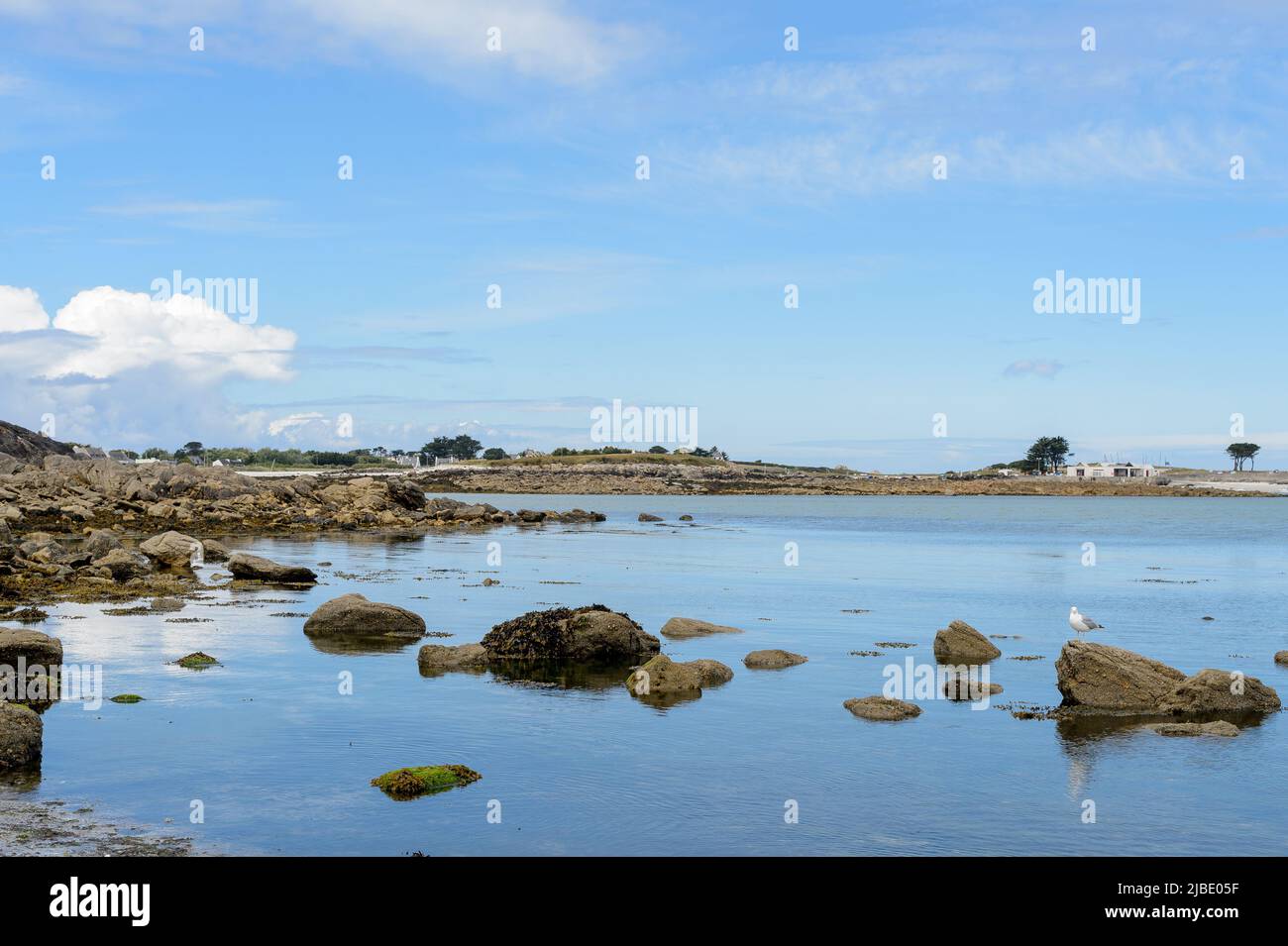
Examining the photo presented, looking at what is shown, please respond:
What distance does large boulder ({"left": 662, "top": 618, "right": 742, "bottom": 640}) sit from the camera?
107 feet

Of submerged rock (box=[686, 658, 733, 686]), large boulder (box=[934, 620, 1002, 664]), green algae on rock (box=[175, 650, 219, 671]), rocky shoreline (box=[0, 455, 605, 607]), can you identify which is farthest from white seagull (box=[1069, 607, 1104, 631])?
rocky shoreline (box=[0, 455, 605, 607])

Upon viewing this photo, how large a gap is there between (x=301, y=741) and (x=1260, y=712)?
17253 millimetres

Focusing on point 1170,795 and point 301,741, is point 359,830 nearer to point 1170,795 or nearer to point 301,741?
point 301,741

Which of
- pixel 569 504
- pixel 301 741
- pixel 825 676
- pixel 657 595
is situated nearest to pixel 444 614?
pixel 657 595

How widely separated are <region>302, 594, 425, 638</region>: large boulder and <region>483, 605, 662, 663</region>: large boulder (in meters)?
4.72

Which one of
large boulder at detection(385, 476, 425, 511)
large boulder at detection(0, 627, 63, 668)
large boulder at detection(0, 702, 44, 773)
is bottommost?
large boulder at detection(0, 702, 44, 773)

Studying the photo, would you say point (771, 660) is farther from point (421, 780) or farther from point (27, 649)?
point (27, 649)

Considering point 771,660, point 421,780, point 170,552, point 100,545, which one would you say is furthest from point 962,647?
point 170,552

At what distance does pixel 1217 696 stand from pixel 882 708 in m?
6.24

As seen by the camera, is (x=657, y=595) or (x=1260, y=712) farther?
(x=657, y=595)

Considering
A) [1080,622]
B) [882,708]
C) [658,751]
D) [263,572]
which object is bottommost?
[658,751]

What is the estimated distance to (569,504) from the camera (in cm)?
18038

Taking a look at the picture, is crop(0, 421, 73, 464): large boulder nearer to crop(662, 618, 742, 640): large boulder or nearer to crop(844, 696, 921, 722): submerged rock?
crop(662, 618, 742, 640): large boulder

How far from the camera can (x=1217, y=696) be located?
22.0 meters
